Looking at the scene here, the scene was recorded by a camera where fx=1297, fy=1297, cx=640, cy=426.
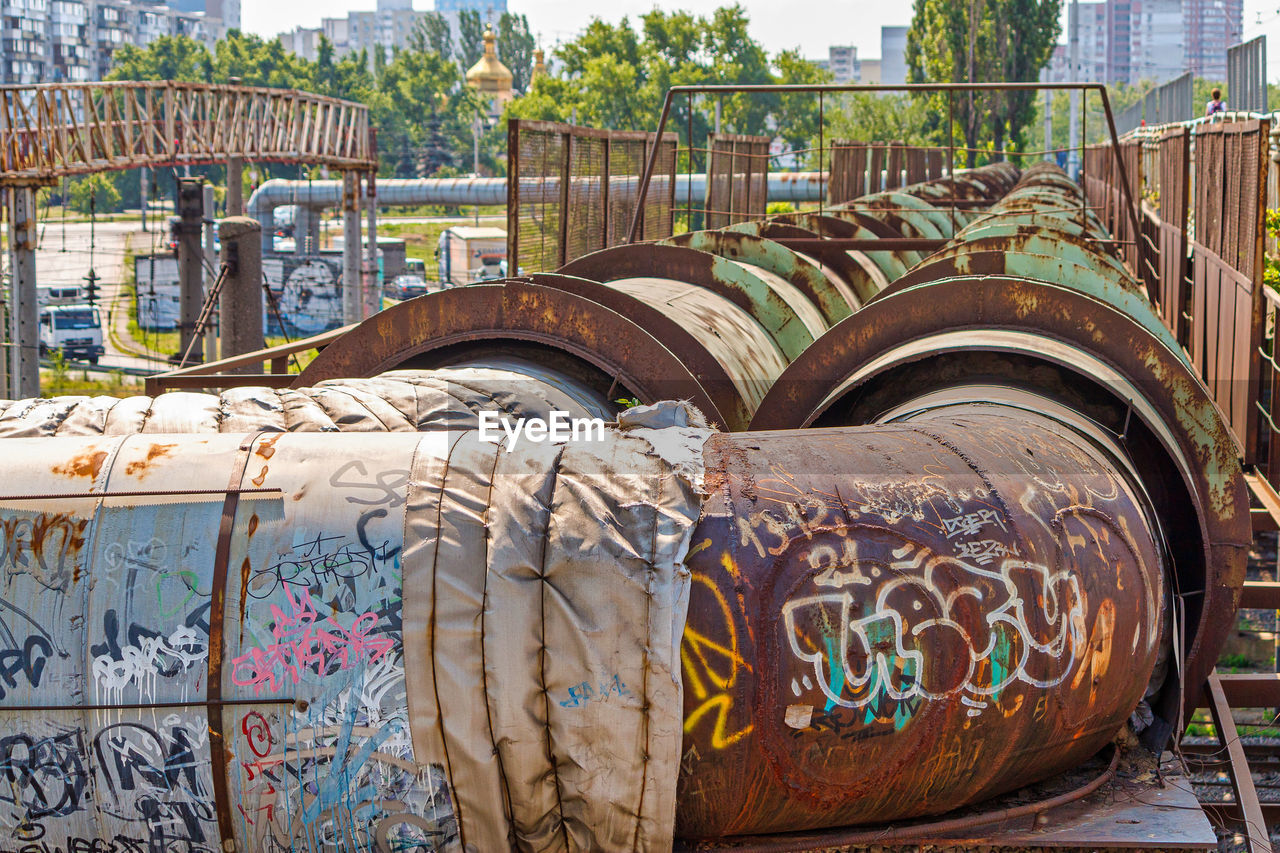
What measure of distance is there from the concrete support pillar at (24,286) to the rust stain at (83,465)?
579 inches

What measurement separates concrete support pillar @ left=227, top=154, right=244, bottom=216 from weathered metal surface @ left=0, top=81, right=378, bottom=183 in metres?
0.20

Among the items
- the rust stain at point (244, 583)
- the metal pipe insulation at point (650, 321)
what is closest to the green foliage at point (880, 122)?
the metal pipe insulation at point (650, 321)

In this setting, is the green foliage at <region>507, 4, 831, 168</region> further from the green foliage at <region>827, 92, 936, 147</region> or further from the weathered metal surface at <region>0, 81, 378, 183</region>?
the weathered metal surface at <region>0, 81, 378, 183</region>

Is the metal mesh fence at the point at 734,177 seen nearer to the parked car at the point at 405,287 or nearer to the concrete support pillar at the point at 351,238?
the concrete support pillar at the point at 351,238

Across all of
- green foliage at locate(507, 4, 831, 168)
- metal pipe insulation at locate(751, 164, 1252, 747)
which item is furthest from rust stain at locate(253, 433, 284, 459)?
green foliage at locate(507, 4, 831, 168)

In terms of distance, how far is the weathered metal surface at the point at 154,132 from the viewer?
17.7 meters

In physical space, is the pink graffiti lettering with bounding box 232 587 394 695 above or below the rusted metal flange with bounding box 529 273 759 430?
below

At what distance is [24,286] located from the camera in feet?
57.9

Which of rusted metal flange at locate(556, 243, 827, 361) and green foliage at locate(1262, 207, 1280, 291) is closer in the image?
rusted metal flange at locate(556, 243, 827, 361)

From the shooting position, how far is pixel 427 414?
4.57 m

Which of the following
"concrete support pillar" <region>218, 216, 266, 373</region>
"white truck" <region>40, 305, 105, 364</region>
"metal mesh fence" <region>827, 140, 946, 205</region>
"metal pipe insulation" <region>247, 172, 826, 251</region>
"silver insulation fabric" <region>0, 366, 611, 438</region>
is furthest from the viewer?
"metal pipe insulation" <region>247, 172, 826, 251</region>

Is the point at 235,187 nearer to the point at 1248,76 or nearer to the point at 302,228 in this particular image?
the point at 1248,76

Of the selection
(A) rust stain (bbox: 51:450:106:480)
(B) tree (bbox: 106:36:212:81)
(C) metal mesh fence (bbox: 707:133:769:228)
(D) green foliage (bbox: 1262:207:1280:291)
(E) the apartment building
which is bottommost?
(A) rust stain (bbox: 51:450:106:480)

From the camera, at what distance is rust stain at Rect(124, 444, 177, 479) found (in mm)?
3295
